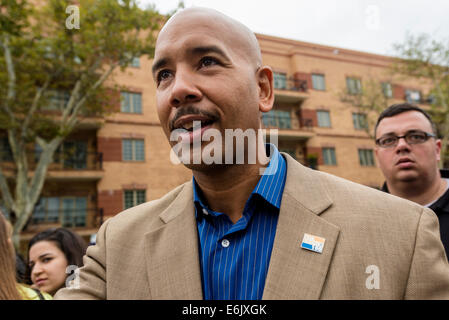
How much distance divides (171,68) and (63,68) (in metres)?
14.0

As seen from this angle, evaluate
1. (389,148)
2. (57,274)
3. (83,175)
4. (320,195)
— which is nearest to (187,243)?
(320,195)

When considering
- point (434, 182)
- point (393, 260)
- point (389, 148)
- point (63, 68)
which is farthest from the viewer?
point (63, 68)

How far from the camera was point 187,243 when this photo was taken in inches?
67.4

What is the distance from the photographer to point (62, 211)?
1706cm

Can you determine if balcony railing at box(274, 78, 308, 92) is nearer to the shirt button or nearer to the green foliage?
the green foliage

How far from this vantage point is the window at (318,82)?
2380cm

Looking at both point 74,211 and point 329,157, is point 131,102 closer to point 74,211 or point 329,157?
point 74,211

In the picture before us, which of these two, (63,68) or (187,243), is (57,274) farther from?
(63,68)

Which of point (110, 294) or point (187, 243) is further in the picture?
point (187, 243)

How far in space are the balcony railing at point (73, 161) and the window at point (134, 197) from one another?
197 cm

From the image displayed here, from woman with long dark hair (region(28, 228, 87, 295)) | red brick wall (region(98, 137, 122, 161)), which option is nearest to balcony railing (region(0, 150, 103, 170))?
red brick wall (region(98, 137, 122, 161))

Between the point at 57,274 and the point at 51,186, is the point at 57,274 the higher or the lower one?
the lower one

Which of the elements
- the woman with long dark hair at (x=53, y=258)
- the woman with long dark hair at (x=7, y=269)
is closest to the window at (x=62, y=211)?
the woman with long dark hair at (x=53, y=258)

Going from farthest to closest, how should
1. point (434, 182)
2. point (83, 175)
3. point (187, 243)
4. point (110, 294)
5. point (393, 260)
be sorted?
point (83, 175), point (434, 182), point (187, 243), point (110, 294), point (393, 260)
